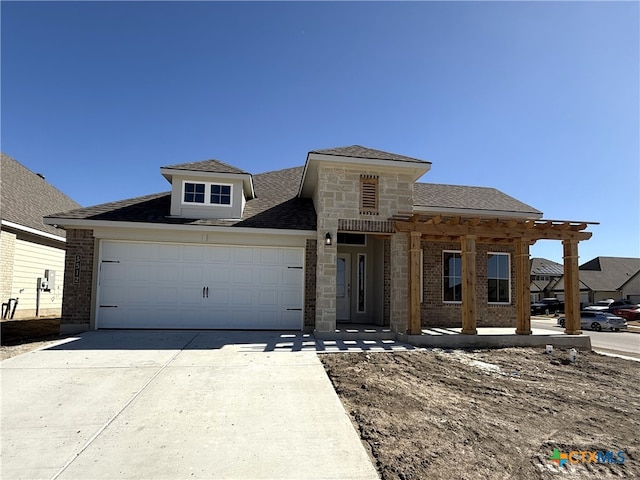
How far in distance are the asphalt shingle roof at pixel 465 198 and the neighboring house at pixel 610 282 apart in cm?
2925

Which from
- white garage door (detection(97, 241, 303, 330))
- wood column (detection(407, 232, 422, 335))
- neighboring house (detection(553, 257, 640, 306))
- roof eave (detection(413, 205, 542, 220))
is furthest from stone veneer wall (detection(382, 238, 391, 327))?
neighboring house (detection(553, 257, 640, 306))

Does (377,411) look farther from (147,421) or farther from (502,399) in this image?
(147,421)

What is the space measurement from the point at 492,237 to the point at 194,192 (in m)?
8.78

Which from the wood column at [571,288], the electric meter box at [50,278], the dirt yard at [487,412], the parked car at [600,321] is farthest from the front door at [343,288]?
the parked car at [600,321]

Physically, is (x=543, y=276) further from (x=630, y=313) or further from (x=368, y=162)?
(x=368, y=162)

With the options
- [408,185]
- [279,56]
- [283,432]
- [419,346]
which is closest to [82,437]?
[283,432]

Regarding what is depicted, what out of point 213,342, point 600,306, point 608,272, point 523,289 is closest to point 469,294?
point 523,289

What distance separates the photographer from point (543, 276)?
42531 mm

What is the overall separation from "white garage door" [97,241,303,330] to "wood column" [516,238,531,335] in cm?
610

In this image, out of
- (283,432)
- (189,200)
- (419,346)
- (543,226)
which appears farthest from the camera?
(189,200)

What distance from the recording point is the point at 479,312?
12055 mm

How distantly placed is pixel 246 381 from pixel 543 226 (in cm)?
906

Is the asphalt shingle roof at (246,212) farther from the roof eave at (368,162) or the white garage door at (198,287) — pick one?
the roof eave at (368,162)

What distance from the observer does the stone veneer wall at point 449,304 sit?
11.8m
